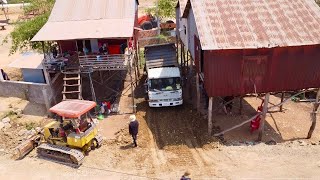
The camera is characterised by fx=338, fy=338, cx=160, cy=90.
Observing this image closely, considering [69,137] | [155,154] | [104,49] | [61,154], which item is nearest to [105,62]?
[104,49]

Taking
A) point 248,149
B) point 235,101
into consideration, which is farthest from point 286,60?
point 235,101

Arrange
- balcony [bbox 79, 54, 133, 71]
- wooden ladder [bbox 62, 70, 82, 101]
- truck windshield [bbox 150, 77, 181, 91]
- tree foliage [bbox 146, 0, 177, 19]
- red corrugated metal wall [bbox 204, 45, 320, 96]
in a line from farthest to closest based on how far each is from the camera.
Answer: tree foliage [bbox 146, 0, 177, 19] → truck windshield [bbox 150, 77, 181, 91] → balcony [bbox 79, 54, 133, 71] → wooden ladder [bbox 62, 70, 82, 101] → red corrugated metal wall [bbox 204, 45, 320, 96]

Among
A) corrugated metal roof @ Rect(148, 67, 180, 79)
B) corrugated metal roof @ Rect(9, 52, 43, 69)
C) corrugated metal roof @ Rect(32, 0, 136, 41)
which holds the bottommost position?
corrugated metal roof @ Rect(148, 67, 180, 79)

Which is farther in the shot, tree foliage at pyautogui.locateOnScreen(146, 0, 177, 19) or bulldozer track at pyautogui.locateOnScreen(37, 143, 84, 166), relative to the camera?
tree foliage at pyautogui.locateOnScreen(146, 0, 177, 19)

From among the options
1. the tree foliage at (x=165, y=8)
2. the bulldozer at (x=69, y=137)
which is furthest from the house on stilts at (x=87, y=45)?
the tree foliage at (x=165, y=8)

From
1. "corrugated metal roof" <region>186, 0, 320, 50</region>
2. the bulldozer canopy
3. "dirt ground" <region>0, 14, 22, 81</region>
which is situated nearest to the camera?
the bulldozer canopy

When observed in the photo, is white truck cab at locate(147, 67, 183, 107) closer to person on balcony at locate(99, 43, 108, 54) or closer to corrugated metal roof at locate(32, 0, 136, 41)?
corrugated metal roof at locate(32, 0, 136, 41)

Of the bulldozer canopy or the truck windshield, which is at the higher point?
the bulldozer canopy

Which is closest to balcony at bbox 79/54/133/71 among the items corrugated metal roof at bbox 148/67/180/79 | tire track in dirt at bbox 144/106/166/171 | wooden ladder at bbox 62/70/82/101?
wooden ladder at bbox 62/70/82/101

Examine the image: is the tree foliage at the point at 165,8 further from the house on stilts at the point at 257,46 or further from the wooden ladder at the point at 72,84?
the house on stilts at the point at 257,46
